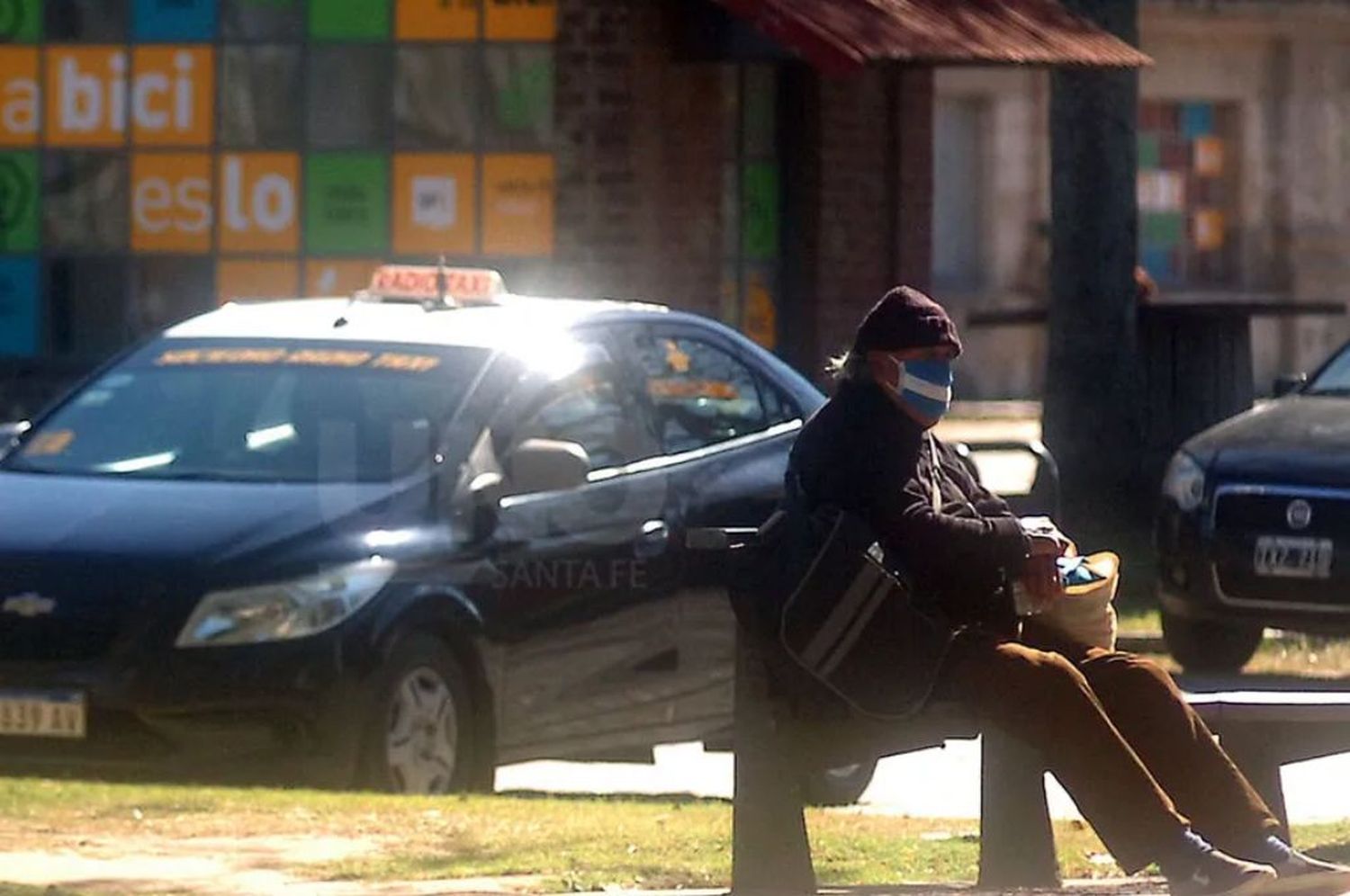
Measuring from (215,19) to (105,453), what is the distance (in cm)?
675

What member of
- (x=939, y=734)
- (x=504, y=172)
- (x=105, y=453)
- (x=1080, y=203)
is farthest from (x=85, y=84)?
(x=939, y=734)

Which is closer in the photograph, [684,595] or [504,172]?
[684,595]

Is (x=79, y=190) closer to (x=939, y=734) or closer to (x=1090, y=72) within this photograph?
(x=1090, y=72)

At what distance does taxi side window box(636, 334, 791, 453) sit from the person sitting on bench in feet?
10.2

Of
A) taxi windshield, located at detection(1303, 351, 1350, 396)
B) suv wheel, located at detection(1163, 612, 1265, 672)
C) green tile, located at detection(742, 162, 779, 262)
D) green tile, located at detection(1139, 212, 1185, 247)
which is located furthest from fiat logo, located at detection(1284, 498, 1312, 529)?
green tile, located at detection(1139, 212, 1185, 247)

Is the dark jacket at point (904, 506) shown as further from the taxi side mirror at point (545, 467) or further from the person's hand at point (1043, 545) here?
the taxi side mirror at point (545, 467)

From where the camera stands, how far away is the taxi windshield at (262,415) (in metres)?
9.60

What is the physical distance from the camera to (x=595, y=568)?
383 inches

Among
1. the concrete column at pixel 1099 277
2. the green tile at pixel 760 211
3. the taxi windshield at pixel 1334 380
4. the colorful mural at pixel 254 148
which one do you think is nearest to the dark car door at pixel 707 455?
the taxi windshield at pixel 1334 380

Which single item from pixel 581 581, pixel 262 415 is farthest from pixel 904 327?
pixel 262 415

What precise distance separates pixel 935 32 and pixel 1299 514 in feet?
14.5

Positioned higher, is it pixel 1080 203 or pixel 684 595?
pixel 1080 203

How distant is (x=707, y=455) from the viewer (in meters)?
10.2

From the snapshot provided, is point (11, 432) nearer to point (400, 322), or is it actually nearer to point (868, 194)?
point (400, 322)
